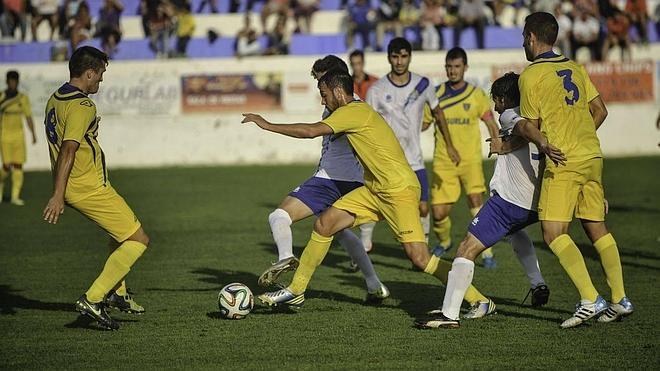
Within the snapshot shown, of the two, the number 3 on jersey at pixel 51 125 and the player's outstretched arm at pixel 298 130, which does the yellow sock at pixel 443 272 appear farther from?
the number 3 on jersey at pixel 51 125

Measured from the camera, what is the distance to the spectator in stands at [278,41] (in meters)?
28.8

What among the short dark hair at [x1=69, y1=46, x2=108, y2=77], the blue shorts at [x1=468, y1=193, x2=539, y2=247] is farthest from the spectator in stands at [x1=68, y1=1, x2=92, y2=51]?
the blue shorts at [x1=468, y1=193, x2=539, y2=247]

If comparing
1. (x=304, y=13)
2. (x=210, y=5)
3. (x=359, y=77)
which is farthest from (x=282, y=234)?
(x=210, y=5)

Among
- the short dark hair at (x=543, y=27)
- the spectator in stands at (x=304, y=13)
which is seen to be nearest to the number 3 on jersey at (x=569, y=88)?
→ the short dark hair at (x=543, y=27)

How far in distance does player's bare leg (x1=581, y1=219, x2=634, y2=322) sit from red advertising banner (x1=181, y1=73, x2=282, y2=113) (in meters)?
19.5

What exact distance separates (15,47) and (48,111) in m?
21.6

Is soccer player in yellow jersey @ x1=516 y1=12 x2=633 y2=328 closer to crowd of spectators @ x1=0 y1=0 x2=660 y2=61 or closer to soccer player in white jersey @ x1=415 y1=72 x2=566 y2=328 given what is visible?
soccer player in white jersey @ x1=415 y1=72 x2=566 y2=328

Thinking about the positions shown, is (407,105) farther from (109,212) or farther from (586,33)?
(586,33)

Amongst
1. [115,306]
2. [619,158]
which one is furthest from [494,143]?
[619,158]

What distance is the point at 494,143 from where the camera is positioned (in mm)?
8547

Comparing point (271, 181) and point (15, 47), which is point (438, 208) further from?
point (15, 47)

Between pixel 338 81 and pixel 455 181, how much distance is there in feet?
14.4

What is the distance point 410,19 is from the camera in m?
29.2

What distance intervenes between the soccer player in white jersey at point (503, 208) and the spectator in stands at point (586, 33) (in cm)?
2045
